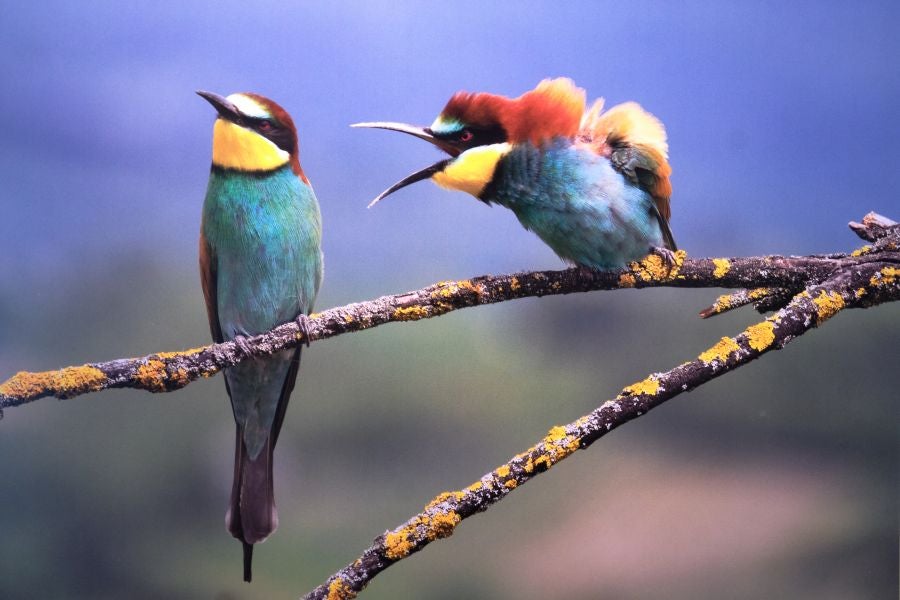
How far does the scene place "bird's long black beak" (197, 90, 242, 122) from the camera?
1.67m

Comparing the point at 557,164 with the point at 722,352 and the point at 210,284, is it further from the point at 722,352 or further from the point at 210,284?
the point at 210,284

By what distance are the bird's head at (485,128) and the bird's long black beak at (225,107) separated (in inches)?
10.7

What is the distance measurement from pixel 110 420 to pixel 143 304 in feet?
0.84

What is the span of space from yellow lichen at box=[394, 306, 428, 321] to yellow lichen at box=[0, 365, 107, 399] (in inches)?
21.2

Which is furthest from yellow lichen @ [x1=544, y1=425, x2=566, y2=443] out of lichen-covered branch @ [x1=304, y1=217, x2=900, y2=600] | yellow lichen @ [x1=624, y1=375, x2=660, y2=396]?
yellow lichen @ [x1=624, y1=375, x2=660, y2=396]

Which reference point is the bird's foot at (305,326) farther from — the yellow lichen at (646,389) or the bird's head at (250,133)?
the yellow lichen at (646,389)

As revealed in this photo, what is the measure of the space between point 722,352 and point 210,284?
106 cm

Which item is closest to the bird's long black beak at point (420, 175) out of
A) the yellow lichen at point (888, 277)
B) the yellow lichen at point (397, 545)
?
the yellow lichen at point (397, 545)

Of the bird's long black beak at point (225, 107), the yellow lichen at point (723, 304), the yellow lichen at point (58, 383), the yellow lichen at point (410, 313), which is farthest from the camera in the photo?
the yellow lichen at point (723, 304)

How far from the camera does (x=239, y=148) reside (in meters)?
1.69

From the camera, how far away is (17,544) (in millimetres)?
1771

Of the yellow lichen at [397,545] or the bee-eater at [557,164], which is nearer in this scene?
the yellow lichen at [397,545]

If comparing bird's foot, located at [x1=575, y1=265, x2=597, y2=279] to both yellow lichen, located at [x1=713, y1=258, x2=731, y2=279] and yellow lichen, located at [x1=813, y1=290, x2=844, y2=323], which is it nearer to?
yellow lichen, located at [x1=713, y1=258, x2=731, y2=279]

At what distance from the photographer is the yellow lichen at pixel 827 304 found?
5.52ft
